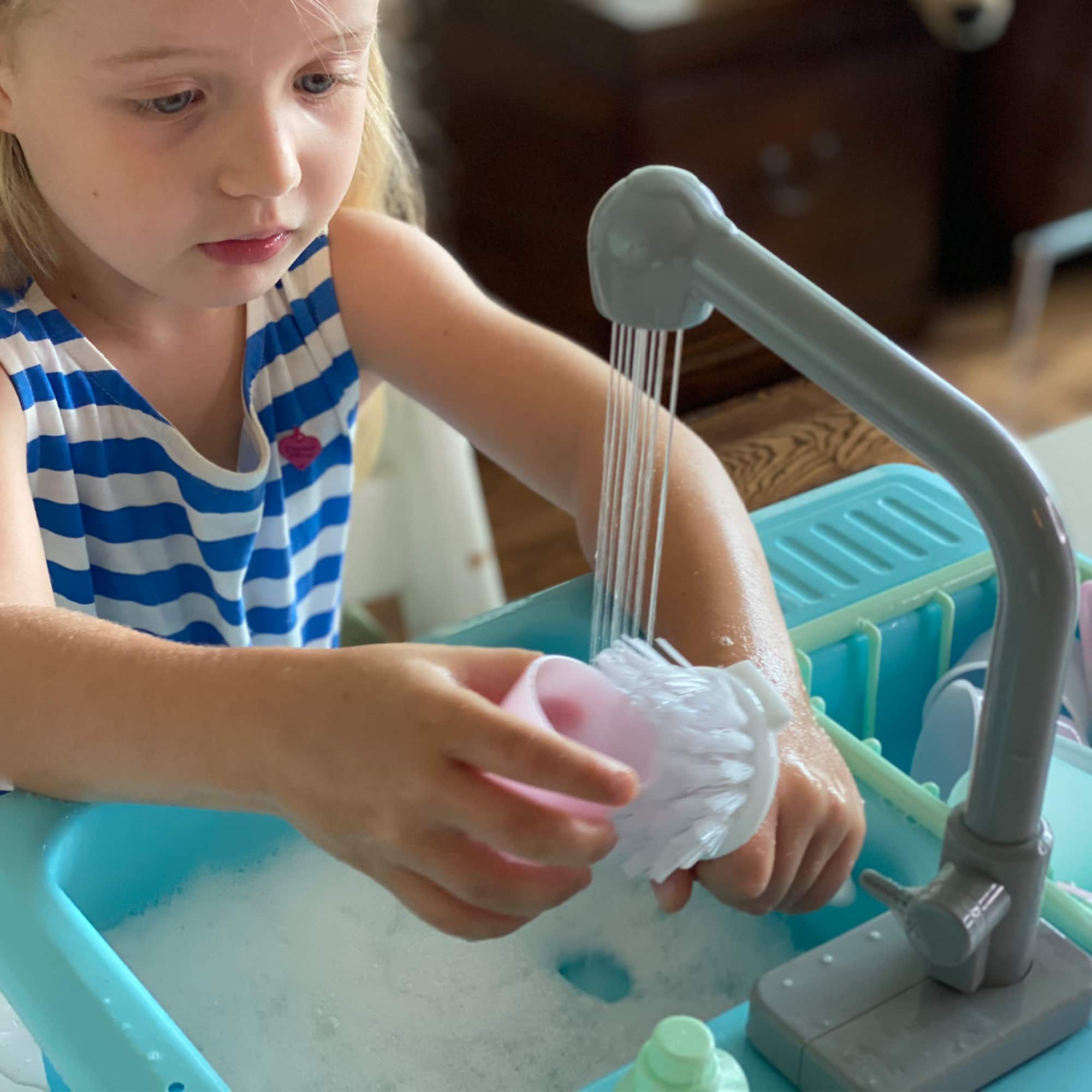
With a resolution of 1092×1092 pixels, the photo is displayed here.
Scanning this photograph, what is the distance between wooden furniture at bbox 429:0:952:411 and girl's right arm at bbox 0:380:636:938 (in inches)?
61.2

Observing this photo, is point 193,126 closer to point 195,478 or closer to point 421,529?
point 195,478

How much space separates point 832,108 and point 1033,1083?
188 cm

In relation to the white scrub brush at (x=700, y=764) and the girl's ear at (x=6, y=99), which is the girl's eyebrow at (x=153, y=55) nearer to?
the girl's ear at (x=6, y=99)

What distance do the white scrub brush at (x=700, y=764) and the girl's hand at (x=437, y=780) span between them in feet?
0.09

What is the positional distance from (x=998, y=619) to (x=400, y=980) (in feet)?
1.07

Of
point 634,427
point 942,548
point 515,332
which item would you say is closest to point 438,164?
point 515,332

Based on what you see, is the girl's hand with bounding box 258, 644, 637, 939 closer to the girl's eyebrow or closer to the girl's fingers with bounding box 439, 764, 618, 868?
the girl's fingers with bounding box 439, 764, 618, 868

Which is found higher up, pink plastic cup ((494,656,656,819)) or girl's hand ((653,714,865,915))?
pink plastic cup ((494,656,656,819))

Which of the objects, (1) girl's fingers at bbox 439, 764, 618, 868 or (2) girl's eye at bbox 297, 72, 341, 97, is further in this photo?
(2) girl's eye at bbox 297, 72, 341, 97

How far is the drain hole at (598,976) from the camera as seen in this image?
0.63 m

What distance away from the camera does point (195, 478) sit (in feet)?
2.71

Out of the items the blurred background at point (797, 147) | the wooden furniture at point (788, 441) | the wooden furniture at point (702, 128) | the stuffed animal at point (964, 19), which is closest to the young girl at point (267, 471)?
the wooden furniture at point (788, 441)

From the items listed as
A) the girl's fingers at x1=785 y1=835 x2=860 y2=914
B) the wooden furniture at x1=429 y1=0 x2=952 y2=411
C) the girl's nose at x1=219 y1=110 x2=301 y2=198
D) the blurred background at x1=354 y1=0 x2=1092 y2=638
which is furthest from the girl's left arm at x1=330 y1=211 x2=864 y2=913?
the wooden furniture at x1=429 y1=0 x2=952 y2=411

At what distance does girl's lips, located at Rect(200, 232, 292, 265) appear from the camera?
69 cm
